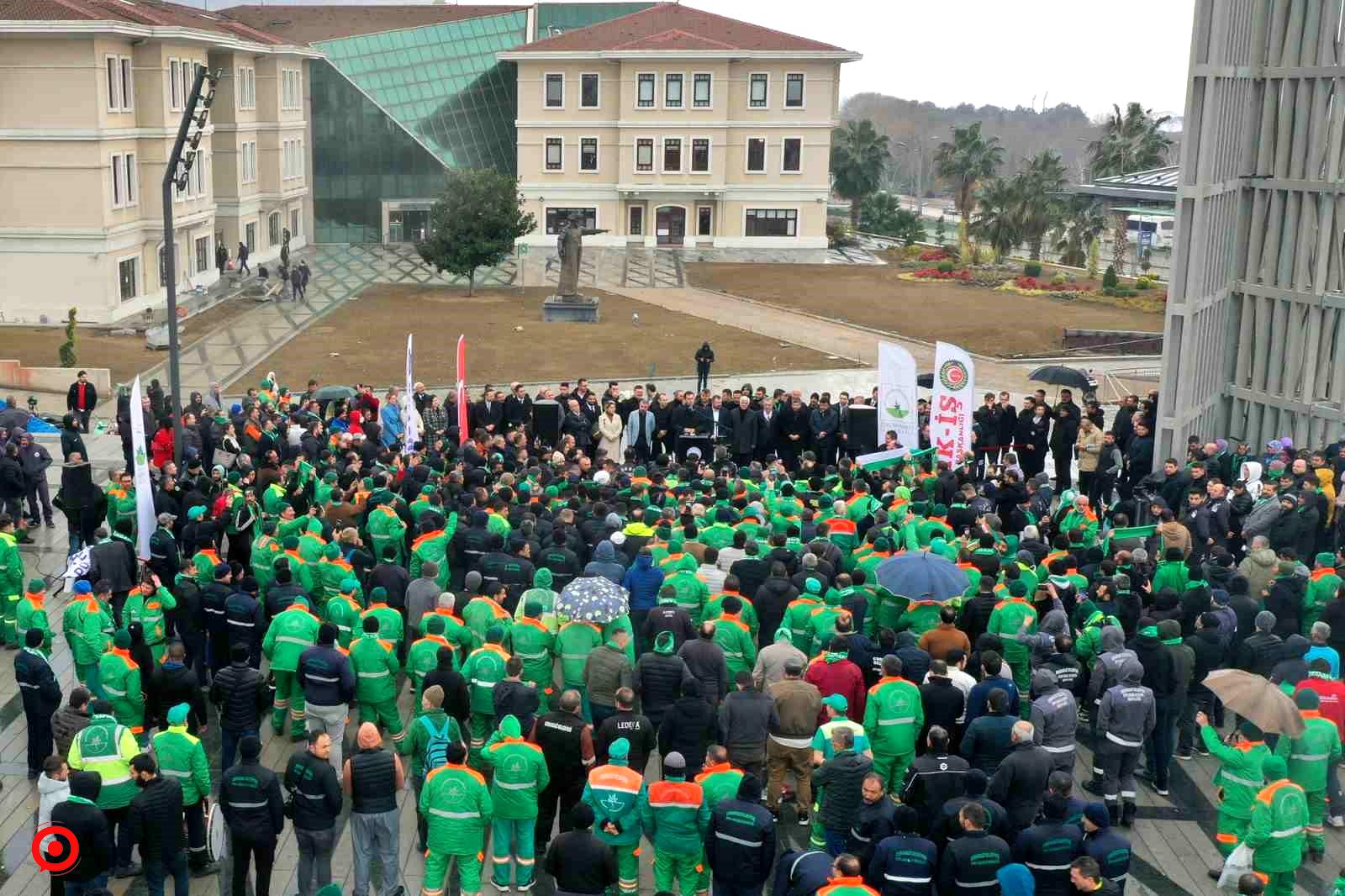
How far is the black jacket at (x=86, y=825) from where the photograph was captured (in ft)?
30.1

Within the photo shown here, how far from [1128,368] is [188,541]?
28711 mm

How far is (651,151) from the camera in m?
59.5

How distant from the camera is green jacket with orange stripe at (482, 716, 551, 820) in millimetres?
9945

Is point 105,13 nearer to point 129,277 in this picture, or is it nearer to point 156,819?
point 129,277

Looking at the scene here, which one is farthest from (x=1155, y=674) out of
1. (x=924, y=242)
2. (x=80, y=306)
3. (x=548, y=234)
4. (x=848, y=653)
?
(x=924, y=242)

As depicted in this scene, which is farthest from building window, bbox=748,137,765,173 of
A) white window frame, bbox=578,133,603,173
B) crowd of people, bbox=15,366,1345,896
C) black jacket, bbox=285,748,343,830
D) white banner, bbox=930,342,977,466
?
black jacket, bbox=285,748,343,830

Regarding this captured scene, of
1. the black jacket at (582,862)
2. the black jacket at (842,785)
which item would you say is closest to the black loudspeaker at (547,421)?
the black jacket at (842,785)

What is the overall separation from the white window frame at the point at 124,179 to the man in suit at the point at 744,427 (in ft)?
83.5

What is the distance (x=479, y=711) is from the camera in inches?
458

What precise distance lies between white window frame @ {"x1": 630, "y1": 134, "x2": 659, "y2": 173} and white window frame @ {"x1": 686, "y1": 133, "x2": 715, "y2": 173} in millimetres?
1404

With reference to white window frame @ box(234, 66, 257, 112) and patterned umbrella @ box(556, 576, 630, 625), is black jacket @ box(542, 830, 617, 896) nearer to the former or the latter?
patterned umbrella @ box(556, 576, 630, 625)

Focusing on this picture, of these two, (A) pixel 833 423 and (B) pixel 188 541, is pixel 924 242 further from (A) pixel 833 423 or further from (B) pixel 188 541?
(B) pixel 188 541

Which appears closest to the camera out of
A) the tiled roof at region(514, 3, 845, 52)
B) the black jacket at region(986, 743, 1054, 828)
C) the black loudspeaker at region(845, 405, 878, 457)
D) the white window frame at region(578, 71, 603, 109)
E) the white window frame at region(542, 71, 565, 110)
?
the black jacket at region(986, 743, 1054, 828)

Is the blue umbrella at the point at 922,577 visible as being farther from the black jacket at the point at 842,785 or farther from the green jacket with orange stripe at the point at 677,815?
the green jacket with orange stripe at the point at 677,815
